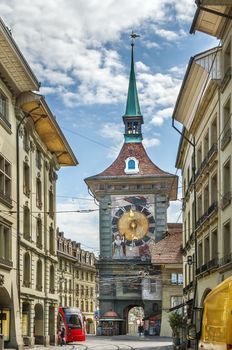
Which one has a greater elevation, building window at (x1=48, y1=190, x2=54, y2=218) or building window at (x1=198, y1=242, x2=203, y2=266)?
building window at (x1=48, y1=190, x2=54, y2=218)

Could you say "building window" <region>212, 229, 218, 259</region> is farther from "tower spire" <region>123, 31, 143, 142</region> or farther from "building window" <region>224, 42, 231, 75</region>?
"tower spire" <region>123, 31, 143, 142</region>

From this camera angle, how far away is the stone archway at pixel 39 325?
45656 millimetres

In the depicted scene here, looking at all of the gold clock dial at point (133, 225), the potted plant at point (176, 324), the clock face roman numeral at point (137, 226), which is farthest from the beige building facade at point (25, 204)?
the clock face roman numeral at point (137, 226)

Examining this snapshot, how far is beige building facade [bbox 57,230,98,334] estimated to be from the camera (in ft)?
320

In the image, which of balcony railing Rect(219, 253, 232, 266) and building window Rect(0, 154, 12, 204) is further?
building window Rect(0, 154, 12, 204)

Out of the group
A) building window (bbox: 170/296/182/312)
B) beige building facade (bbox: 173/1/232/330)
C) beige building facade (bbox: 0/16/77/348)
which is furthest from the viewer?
building window (bbox: 170/296/182/312)

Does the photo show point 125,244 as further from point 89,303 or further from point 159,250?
point 89,303

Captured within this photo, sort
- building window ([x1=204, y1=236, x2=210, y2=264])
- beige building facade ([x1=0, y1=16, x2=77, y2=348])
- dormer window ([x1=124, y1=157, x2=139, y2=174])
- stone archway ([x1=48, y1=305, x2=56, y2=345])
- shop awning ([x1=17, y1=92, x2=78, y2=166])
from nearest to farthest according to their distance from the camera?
building window ([x1=204, y1=236, x2=210, y2=264])
beige building facade ([x1=0, y1=16, x2=77, y2=348])
shop awning ([x1=17, y1=92, x2=78, y2=166])
stone archway ([x1=48, y1=305, x2=56, y2=345])
dormer window ([x1=124, y1=157, x2=139, y2=174])

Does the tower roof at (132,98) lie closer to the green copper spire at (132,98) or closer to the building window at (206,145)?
the green copper spire at (132,98)

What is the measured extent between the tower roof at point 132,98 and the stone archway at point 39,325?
1934 inches

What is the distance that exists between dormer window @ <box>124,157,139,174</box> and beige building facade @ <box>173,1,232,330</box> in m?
41.4

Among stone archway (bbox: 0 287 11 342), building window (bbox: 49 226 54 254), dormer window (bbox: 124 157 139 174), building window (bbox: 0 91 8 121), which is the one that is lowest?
stone archway (bbox: 0 287 11 342)

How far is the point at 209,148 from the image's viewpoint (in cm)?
3466

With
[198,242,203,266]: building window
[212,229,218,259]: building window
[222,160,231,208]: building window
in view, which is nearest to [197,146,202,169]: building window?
[198,242,203,266]: building window
